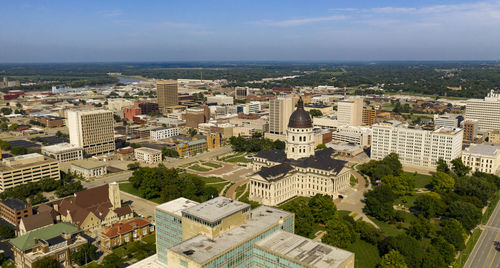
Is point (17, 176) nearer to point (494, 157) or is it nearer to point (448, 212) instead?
point (448, 212)

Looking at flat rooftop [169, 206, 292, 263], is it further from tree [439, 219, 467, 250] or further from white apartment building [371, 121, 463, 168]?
white apartment building [371, 121, 463, 168]

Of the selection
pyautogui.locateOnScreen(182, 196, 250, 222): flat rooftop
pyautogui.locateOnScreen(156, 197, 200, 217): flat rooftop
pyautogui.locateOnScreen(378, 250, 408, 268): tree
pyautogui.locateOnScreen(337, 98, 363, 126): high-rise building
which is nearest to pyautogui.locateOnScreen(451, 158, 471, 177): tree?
pyautogui.locateOnScreen(378, 250, 408, 268): tree

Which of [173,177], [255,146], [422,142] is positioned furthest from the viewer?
[255,146]


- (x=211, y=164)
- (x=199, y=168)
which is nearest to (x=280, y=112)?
(x=211, y=164)

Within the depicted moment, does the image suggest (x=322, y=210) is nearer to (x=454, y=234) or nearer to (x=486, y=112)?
(x=454, y=234)

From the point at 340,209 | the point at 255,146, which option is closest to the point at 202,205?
the point at 340,209

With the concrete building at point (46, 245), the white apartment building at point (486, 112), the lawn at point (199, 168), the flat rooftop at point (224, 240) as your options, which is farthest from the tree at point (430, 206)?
the white apartment building at point (486, 112)
